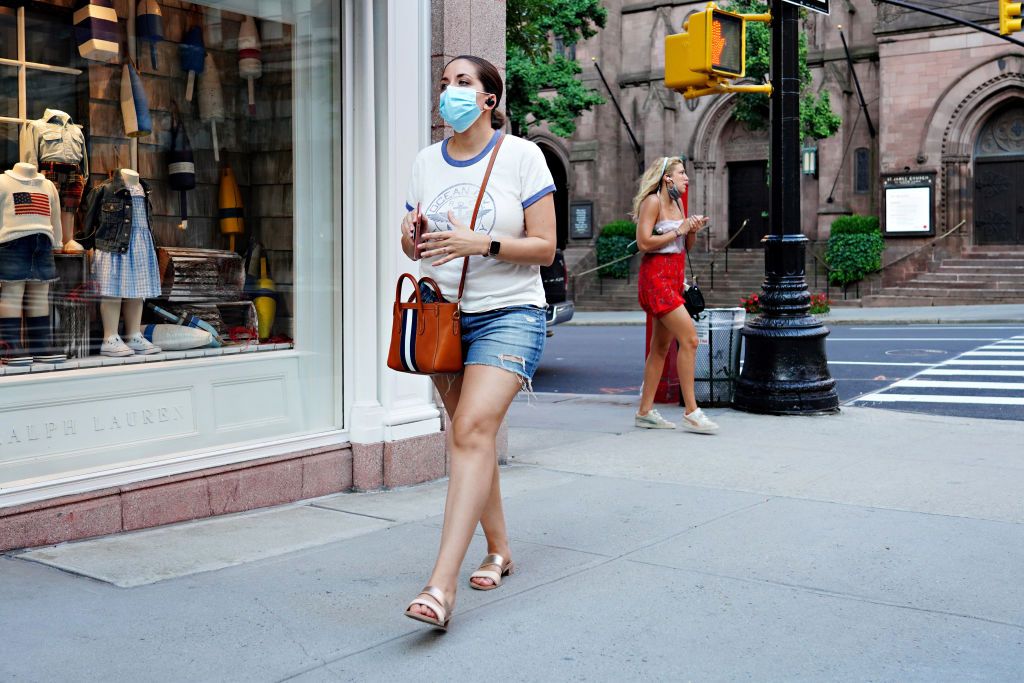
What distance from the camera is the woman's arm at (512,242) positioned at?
4016mm

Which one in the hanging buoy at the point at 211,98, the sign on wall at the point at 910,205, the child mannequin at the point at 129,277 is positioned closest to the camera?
the child mannequin at the point at 129,277

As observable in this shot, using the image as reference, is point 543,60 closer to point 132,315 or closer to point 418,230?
point 132,315

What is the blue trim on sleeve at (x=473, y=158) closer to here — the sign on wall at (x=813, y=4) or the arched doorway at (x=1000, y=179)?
the sign on wall at (x=813, y=4)

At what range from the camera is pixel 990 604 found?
14.1 ft

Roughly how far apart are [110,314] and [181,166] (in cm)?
103

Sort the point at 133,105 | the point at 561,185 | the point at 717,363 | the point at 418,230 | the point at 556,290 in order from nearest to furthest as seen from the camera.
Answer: the point at 418,230 < the point at 133,105 < the point at 717,363 < the point at 556,290 < the point at 561,185

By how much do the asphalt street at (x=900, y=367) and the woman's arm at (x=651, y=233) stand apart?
313 cm

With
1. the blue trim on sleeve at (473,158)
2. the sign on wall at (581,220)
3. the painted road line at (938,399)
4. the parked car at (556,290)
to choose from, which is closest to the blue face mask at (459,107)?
the blue trim on sleeve at (473,158)

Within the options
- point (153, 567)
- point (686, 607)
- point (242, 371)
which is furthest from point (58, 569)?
point (686, 607)

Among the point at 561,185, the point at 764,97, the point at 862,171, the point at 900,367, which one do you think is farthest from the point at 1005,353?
the point at 561,185

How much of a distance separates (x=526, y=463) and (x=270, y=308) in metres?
2.01

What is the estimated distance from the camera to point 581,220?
3878cm

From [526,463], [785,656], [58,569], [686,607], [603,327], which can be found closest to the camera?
[785,656]

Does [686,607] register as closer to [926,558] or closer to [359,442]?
[926,558]
